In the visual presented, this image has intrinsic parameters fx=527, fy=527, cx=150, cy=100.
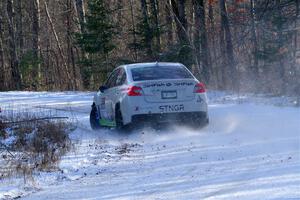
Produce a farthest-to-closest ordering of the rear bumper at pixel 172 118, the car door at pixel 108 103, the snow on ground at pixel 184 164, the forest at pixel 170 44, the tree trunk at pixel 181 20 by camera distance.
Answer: the tree trunk at pixel 181 20 → the forest at pixel 170 44 → the car door at pixel 108 103 → the rear bumper at pixel 172 118 → the snow on ground at pixel 184 164

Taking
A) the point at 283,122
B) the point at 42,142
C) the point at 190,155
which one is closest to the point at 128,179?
the point at 190,155

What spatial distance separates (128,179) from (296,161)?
243 centimetres

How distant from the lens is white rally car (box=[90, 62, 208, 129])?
11.5m

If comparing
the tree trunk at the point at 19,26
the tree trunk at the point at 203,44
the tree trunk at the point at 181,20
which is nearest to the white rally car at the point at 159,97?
the tree trunk at the point at 181,20

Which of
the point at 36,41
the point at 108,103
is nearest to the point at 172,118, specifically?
the point at 108,103

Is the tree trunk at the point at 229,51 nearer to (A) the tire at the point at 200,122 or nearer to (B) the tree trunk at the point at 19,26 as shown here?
(A) the tire at the point at 200,122

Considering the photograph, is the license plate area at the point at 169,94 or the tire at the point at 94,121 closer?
the license plate area at the point at 169,94

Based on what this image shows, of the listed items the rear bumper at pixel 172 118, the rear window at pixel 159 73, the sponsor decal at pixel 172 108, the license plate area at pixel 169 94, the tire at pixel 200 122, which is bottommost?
the tire at pixel 200 122

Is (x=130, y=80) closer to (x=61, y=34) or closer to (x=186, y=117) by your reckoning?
(x=186, y=117)

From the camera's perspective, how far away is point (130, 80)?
1188cm

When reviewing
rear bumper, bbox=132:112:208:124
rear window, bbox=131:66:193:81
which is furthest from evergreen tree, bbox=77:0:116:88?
rear bumper, bbox=132:112:208:124

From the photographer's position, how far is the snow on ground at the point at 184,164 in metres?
6.49

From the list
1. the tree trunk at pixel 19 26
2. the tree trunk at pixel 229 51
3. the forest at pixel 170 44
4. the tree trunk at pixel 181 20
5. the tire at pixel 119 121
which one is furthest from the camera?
the tree trunk at pixel 19 26

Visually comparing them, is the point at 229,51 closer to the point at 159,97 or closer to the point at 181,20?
the point at 181,20
